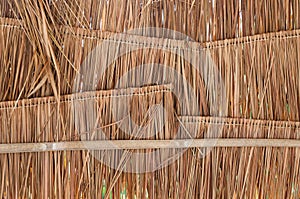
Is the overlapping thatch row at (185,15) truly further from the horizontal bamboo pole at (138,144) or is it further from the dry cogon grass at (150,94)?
the horizontal bamboo pole at (138,144)

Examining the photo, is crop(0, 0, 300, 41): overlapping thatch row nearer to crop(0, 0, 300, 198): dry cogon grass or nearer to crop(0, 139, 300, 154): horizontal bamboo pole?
crop(0, 0, 300, 198): dry cogon grass

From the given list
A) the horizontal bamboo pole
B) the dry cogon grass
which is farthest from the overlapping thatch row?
the horizontal bamboo pole

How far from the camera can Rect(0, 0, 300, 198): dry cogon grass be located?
1377mm

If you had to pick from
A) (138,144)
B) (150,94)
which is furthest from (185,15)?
(138,144)

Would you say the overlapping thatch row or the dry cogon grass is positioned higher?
the overlapping thatch row

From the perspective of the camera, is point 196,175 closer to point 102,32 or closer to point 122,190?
point 122,190

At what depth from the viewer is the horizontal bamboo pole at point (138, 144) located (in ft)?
4.47

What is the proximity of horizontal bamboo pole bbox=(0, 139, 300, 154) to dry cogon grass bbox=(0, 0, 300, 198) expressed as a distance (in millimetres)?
18

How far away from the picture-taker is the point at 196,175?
143cm

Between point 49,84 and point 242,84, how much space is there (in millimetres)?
622

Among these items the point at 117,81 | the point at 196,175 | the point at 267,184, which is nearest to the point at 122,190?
the point at 196,175

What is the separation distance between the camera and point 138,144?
1395 mm

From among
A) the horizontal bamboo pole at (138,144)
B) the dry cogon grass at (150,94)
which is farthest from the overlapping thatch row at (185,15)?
the horizontal bamboo pole at (138,144)

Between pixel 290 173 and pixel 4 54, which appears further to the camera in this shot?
pixel 290 173
